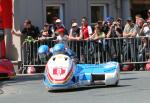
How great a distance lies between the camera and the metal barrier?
20.1 metres

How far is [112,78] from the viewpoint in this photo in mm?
14227

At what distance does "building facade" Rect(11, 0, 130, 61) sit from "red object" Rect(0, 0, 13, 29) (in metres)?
0.41

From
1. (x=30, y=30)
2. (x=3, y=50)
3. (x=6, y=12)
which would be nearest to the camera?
(x=30, y=30)

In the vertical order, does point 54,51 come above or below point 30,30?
below

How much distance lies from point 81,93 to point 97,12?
457 inches

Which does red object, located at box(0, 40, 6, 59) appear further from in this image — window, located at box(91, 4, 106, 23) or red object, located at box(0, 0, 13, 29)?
window, located at box(91, 4, 106, 23)

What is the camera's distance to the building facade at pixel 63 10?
2199cm

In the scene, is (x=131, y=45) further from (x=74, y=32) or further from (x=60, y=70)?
(x=60, y=70)

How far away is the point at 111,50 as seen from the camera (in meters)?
20.4

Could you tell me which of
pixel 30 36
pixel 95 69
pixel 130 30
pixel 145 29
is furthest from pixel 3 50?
pixel 95 69

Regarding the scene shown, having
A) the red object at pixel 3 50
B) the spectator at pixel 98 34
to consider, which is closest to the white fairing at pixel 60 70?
the spectator at pixel 98 34

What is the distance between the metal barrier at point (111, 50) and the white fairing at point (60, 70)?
6.19 m

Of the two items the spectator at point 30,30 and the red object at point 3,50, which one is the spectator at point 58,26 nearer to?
the spectator at point 30,30

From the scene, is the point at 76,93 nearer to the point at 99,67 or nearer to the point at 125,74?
the point at 99,67
